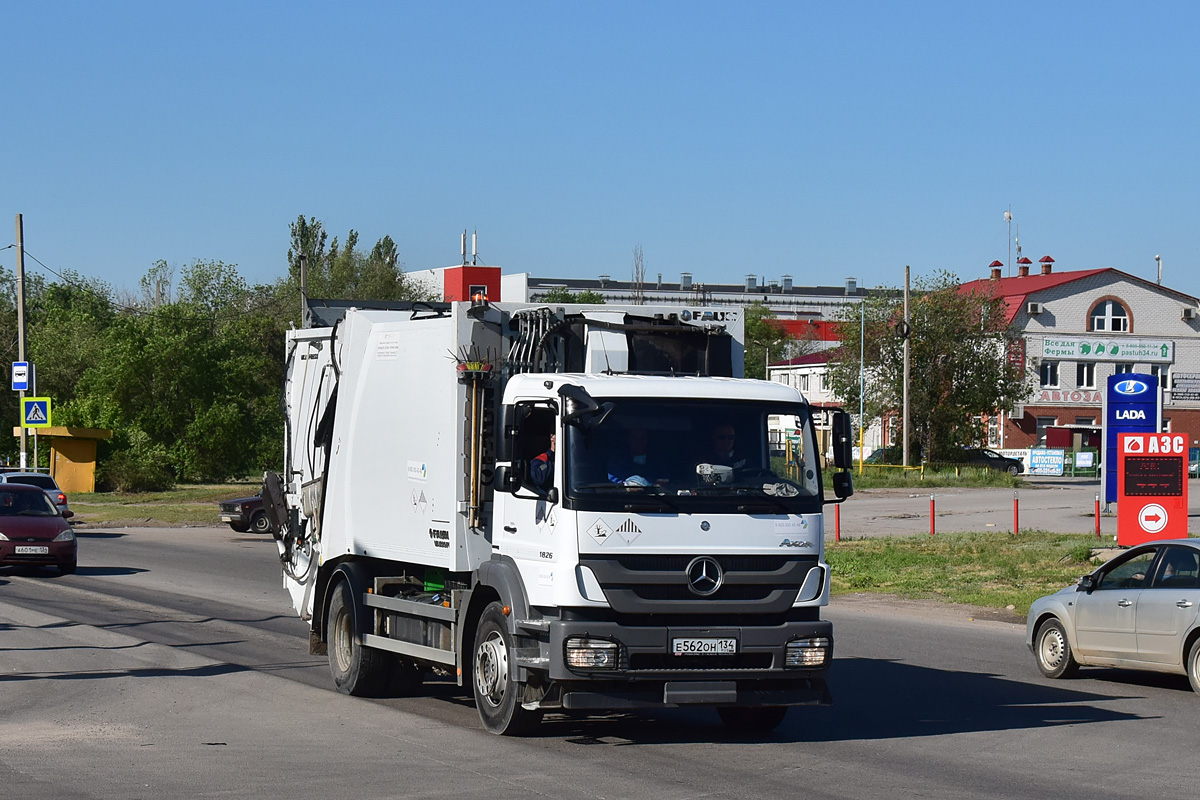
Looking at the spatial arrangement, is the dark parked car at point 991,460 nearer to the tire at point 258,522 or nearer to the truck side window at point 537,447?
the tire at point 258,522

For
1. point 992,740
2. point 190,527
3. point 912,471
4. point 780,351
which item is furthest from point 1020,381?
point 992,740

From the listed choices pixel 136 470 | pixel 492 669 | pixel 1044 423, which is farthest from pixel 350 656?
pixel 1044 423

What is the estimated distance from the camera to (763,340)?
422 feet

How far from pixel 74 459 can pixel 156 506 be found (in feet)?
28.1

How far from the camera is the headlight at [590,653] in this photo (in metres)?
9.02

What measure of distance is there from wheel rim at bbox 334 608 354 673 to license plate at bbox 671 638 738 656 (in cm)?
380

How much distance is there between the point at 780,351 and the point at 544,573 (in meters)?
123

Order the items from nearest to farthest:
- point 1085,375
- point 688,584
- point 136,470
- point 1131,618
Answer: point 688,584 < point 1131,618 < point 136,470 < point 1085,375

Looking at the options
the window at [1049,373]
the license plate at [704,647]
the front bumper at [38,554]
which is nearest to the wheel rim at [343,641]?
the license plate at [704,647]

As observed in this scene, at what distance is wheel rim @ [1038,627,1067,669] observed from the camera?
13.6 m

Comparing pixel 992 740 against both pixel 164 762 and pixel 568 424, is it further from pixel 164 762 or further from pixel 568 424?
pixel 164 762

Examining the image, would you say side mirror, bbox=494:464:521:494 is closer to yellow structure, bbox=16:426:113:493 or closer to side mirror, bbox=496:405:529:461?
side mirror, bbox=496:405:529:461

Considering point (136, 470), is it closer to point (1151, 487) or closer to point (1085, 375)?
point (1151, 487)

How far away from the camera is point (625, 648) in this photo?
9.08m
